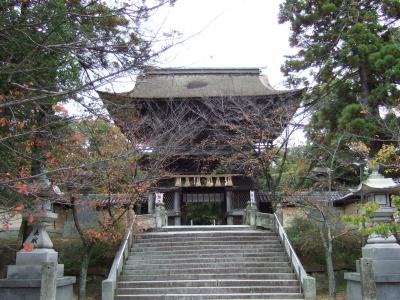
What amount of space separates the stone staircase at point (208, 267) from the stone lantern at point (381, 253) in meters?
2.97

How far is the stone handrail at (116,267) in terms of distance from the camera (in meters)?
11.3

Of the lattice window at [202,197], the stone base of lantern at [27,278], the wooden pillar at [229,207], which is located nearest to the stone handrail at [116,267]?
the stone base of lantern at [27,278]

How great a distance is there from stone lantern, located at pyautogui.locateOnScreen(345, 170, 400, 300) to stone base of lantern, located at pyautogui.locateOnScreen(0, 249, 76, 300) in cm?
594

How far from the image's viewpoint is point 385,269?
863 centimetres

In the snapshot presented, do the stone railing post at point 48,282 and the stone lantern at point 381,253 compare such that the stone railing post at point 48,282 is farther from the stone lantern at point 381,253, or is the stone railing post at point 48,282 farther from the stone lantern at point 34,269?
the stone lantern at point 381,253

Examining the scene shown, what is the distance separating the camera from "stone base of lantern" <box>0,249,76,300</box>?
8.06 m

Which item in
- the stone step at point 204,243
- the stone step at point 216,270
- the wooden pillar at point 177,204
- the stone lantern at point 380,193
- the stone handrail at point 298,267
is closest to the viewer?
the stone lantern at point 380,193

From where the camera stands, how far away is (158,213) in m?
17.5

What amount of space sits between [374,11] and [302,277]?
11658 millimetres

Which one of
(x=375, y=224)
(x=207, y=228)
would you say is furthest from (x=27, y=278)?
(x=207, y=228)

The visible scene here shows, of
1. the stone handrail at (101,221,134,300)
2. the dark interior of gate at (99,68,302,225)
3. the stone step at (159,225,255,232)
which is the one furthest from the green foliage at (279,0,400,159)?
the stone handrail at (101,221,134,300)

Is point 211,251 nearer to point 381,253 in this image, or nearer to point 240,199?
point 381,253

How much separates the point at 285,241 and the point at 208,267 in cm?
270

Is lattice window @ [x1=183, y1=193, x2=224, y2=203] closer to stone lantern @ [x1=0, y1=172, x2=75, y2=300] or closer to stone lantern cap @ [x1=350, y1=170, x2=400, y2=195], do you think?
stone lantern cap @ [x1=350, y1=170, x2=400, y2=195]
